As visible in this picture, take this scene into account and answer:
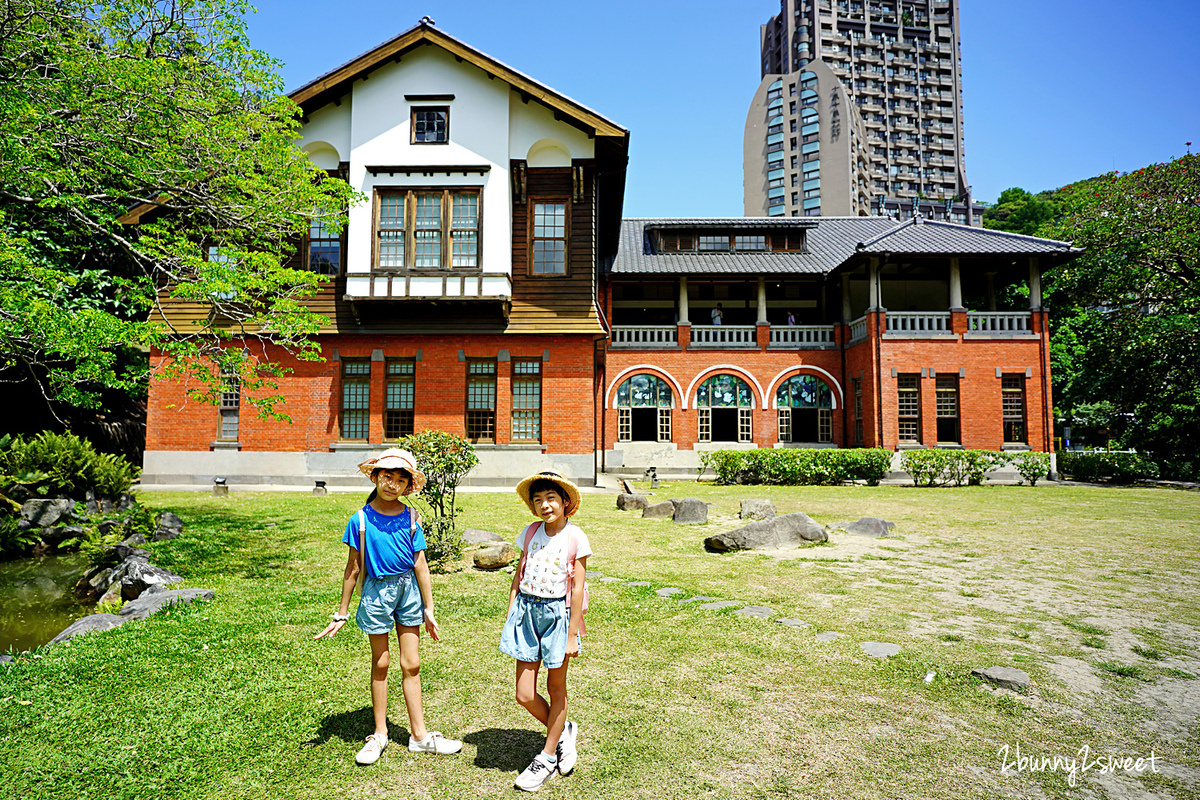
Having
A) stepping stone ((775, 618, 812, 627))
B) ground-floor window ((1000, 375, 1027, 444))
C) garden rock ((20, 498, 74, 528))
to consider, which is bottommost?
stepping stone ((775, 618, 812, 627))

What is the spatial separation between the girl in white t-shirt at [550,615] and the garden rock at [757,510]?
9.06 meters

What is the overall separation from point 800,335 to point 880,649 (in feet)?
73.4

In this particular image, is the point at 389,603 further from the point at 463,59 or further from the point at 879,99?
the point at 879,99

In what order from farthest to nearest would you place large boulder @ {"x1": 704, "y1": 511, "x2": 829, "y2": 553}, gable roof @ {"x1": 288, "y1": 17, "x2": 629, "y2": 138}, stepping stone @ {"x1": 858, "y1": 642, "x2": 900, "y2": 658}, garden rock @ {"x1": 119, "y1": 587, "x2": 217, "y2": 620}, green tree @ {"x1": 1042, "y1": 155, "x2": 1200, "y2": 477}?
green tree @ {"x1": 1042, "y1": 155, "x2": 1200, "y2": 477} < gable roof @ {"x1": 288, "y1": 17, "x2": 629, "y2": 138} < large boulder @ {"x1": 704, "y1": 511, "x2": 829, "y2": 553} < garden rock @ {"x1": 119, "y1": 587, "x2": 217, "y2": 620} < stepping stone @ {"x1": 858, "y1": 642, "x2": 900, "y2": 658}

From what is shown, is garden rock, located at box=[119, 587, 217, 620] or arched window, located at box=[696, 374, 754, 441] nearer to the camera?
garden rock, located at box=[119, 587, 217, 620]

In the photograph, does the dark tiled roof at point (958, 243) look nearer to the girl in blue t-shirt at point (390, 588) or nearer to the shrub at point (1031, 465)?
the shrub at point (1031, 465)

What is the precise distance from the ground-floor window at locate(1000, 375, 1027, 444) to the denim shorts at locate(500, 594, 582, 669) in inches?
944

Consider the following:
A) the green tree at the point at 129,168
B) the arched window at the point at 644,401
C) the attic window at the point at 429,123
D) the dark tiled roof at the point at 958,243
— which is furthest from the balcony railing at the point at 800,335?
the green tree at the point at 129,168

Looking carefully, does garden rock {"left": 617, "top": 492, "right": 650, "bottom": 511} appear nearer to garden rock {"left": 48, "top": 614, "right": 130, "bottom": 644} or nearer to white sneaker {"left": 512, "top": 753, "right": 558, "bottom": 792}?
garden rock {"left": 48, "top": 614, "right": 130, "bottom": 644}

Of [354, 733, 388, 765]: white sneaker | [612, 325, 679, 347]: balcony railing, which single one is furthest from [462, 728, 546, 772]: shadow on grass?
[612, 325, 679, 347]: balcony railing

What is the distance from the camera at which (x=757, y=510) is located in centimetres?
1222

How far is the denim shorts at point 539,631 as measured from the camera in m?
3.50

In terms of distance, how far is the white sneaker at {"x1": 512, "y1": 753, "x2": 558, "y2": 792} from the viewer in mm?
3307

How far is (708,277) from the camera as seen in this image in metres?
26.4
